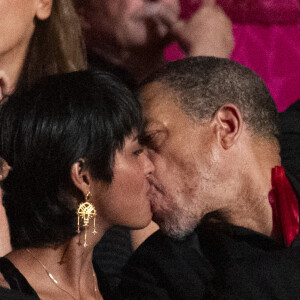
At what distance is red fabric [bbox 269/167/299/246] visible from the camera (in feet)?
3.66

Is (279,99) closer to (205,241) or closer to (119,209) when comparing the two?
(205,241)

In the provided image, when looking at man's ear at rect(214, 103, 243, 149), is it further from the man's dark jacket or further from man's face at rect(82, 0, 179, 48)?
man's face at rect(82, 0, 179, 48)

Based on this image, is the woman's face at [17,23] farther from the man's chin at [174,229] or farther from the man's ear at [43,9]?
the man's chin at [174,229]

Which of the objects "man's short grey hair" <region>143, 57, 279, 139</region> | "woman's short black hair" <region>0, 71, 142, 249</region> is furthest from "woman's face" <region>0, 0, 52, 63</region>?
"man's short grey hair" <region>143, 57, 279, 139</region>

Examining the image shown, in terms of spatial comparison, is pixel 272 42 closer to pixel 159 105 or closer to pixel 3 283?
pixel 159 105

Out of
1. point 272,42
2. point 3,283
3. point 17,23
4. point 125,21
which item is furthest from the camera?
point 272,42

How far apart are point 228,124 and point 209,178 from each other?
0.10 meters

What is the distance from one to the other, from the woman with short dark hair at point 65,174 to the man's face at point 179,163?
8 cm

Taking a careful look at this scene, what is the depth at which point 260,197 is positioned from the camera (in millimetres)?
1147

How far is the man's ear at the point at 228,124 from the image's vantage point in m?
1.12

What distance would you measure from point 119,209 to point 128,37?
0.40m

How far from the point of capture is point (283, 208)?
1.12 m

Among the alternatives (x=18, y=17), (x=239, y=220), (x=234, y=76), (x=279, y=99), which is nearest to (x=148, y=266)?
(x=239, y=220)

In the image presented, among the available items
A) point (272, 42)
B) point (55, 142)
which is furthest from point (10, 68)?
point (272, 42)
